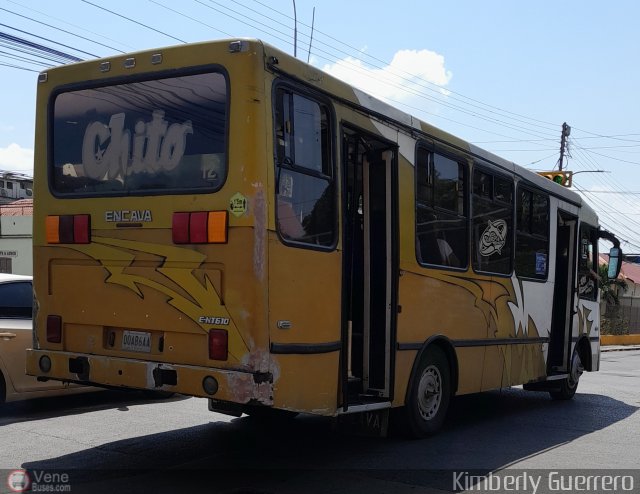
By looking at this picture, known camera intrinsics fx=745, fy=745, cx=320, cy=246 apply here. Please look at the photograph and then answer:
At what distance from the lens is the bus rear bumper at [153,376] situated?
5.34m

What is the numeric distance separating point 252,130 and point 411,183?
8.00ft

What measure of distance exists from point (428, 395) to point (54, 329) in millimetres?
3835

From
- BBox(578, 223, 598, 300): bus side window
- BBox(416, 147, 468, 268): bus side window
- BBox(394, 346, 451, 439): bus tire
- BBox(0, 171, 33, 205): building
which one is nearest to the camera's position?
BBox(394, 346, 451, 439): bus tire

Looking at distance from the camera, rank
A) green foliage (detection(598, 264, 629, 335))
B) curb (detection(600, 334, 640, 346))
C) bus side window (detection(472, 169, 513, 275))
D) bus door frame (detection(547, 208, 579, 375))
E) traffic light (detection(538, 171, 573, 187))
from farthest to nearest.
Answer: green foliage (detection(598, 264, 629, 335)), curb (detection(600, 334, 640, 346)), traffic light (detection(538, 171, 573, 187)), bus door frame (detection(547, 208, 579, 375)), bus side window (detection(472, 169, 513, 275))

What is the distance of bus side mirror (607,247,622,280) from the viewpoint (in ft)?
40.8

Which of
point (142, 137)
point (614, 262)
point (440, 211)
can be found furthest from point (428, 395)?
point (614, 262)

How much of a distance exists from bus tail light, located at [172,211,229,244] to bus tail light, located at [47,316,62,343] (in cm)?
142

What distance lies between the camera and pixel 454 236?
8.25m

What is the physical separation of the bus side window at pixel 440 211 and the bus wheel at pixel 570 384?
Answer: 4088 mm

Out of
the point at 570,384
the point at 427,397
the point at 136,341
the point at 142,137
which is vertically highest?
the point at 142,137

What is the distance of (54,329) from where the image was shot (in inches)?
249

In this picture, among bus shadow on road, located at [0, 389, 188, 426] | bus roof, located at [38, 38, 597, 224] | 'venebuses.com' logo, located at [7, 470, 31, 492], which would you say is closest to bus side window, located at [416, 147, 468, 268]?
bus roof, located at [38, 38, 597, 224]

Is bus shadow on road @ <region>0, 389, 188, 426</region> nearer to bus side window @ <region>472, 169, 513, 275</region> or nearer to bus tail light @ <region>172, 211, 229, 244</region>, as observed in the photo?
bus tail light @ <region>172, 211, 229, 244</region>

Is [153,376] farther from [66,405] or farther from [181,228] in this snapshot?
[66,405]
